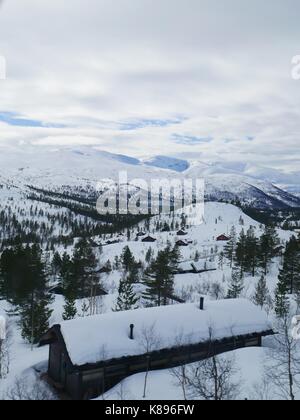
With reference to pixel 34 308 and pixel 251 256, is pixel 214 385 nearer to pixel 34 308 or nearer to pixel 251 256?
pixel 34 308

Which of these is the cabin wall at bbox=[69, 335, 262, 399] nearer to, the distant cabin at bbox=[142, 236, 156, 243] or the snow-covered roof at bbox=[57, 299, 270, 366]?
the snow-covered roof at bbox=[57, 299, 270, 366]

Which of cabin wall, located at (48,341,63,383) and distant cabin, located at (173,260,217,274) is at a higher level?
cabin wall, located at (48,341,63,383)

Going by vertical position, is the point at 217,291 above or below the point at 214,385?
below

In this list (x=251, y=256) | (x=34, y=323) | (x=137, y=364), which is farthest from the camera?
(x=251, y=256)

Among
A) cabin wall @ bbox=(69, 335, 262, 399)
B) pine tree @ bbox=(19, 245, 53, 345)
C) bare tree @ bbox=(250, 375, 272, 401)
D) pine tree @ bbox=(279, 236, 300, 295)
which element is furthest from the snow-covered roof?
pine tree @ bbox=(279, 236, 300, 295)

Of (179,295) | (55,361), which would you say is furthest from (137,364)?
(179,295)

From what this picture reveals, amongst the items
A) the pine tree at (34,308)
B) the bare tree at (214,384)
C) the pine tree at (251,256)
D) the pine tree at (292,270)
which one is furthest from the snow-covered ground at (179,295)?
the pine tree at (292,270)

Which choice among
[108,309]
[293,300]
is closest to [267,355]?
[293,300]

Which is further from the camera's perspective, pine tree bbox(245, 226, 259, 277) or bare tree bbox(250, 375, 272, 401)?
pine tree bbox(245, 226, 259, 277)
